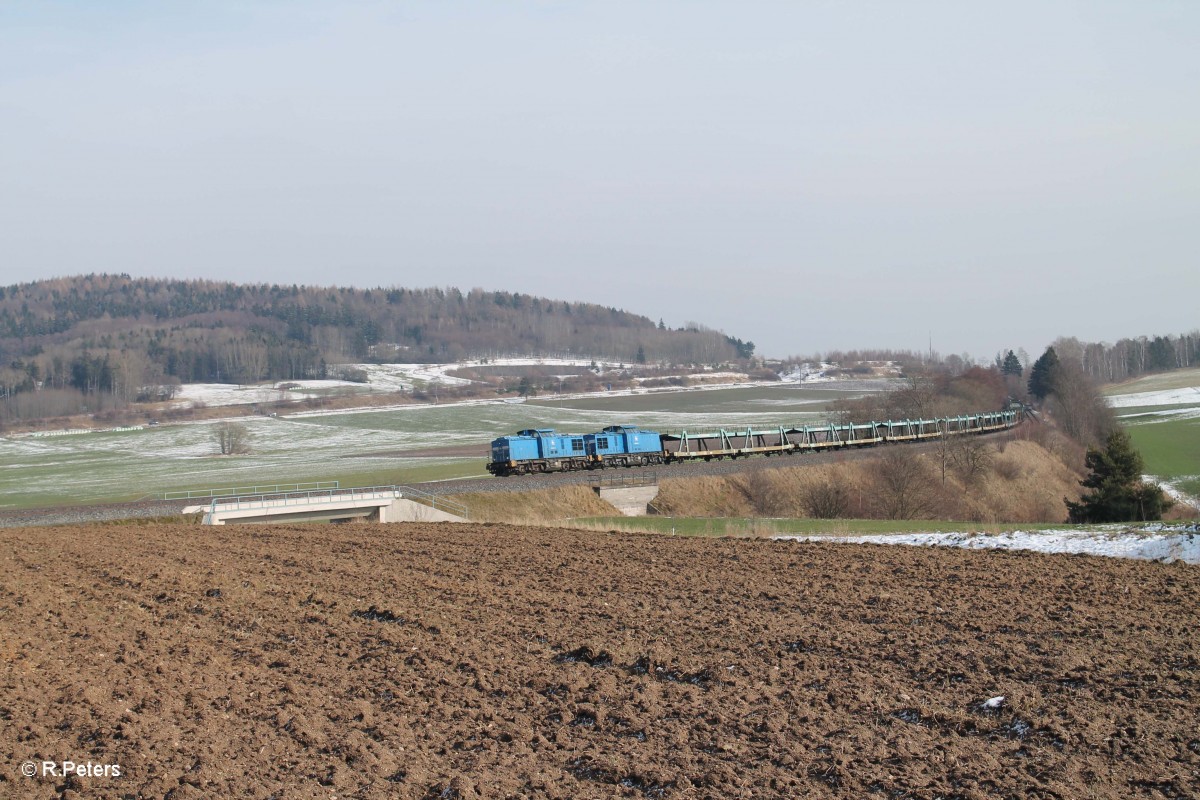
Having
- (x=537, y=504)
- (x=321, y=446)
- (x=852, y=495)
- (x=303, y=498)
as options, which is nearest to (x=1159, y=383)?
(x=852, y=495)

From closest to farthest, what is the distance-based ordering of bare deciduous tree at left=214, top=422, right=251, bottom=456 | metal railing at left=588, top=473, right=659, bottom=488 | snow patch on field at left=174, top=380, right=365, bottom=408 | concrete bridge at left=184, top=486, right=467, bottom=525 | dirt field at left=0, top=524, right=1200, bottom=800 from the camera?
dirt field at left=0, top=524, right=1200, bottom=800
concrete bridge at left=184, top=486, right=467, bottom=525
metal railing at left=588, top=473, right=659, bottom=488
bare deciduous tree at left=214, top=422, right=251, bottom=456
snow patch on field at left=174, top=380, right=365, bottom=408

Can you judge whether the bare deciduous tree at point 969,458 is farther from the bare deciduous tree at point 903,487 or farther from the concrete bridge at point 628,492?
the concrete bridge at point 628,492

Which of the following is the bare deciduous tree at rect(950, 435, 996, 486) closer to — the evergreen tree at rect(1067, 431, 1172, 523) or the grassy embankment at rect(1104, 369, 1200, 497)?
the grassy embankment at rect(1104, 369, 1200, 497)

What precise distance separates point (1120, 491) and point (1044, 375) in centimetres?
8079

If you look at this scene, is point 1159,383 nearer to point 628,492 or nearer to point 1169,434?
point 1169,434

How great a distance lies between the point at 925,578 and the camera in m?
17.9

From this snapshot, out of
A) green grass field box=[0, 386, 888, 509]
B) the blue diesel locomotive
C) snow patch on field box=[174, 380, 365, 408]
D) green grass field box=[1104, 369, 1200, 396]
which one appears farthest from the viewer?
snow patch on field box=[174, 380, 365, 408]

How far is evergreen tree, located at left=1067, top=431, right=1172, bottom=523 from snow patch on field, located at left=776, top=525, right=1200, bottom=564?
613 inches

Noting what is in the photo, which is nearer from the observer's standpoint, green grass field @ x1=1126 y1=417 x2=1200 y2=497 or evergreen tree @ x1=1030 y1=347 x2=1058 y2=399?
green grass field @ x1=1126 y1=417 x2=1200 y2=497

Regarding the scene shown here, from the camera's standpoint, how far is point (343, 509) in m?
39.5

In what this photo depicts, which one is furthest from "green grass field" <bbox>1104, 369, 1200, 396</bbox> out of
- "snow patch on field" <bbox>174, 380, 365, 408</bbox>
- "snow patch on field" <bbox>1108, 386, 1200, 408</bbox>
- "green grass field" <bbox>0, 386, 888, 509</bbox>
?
"snow patch on field" <bbox>174, 380, 365, 408</bbox>

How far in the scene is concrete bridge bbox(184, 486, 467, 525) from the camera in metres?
38.3

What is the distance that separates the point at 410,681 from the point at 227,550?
16165 millimetres

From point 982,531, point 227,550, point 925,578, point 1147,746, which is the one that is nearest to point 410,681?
point 1147,746
